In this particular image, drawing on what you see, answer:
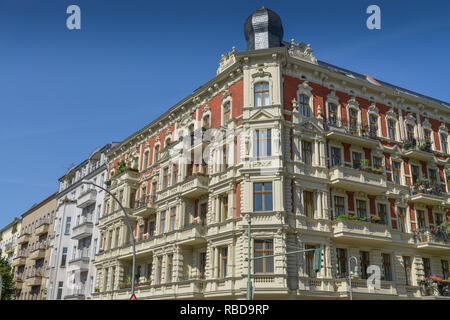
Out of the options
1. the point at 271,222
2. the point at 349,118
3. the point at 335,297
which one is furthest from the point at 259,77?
the point at 335,297

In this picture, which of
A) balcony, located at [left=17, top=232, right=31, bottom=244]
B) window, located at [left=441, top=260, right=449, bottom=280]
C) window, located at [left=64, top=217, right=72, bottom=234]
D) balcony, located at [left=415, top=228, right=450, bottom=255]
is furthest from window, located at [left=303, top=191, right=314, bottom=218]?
balcony, located at [left=17, top=232, right=31, bottom=244]

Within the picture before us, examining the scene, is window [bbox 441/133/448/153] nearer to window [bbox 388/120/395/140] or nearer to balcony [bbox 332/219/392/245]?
window [bbox 388/120/395/140]

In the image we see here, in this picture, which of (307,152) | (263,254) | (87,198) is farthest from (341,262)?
(87,198)

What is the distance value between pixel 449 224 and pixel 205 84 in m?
20.9

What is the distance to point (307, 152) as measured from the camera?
Result: 98.8 feet

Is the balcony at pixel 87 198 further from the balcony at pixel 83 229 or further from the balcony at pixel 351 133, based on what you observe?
the balcony at pixel 351 133

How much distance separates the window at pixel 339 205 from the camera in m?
29.6

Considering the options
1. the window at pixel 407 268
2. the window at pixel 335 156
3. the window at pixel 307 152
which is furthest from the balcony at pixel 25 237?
the window at pixel 407 268

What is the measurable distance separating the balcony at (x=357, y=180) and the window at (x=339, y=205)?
31.7 inches

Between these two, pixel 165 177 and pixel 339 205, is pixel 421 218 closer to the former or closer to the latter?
pixel 339 205

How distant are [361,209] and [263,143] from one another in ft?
27.2

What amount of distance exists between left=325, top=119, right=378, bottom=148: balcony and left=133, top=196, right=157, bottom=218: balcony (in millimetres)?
15383

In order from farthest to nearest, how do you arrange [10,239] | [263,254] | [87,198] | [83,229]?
1. [10,239]
2. [87,198]
3. [83,229]
4. [263,254]
